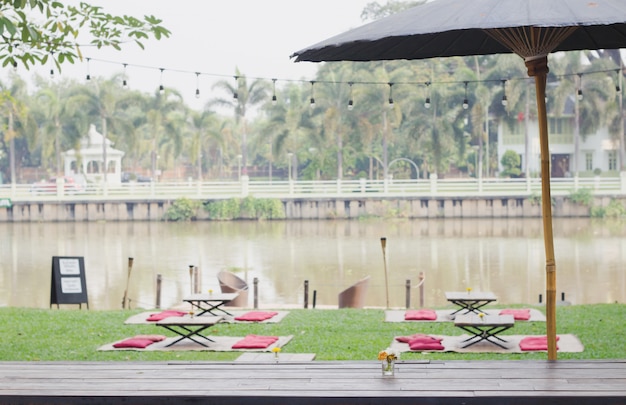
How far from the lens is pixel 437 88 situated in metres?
47.9

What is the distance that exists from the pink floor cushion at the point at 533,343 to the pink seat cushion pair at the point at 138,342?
3.62 metres

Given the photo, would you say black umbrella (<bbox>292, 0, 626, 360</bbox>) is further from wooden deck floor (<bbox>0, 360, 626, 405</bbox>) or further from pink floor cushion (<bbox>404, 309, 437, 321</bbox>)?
pink floor cushion (<bbox>404, 309, 437, 321</bbox>)

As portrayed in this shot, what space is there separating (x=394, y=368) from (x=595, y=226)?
36.0 m

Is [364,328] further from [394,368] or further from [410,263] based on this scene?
[410,263]

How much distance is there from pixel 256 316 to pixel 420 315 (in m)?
2.00

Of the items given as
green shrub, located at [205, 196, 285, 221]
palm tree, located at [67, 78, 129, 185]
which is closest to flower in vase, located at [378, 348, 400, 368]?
green shrub, located at [205, 196, 285, 221]

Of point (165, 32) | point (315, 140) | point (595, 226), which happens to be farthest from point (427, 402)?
point (315, 140)

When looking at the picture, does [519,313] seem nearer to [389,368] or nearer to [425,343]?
[425,343]

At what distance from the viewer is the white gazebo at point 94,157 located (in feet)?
173

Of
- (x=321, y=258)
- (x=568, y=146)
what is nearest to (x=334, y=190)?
(x=568, y=146)

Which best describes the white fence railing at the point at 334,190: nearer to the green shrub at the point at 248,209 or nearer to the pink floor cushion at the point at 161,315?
the green shrub at the point at 248,209

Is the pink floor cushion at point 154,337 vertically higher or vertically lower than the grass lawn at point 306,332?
higher

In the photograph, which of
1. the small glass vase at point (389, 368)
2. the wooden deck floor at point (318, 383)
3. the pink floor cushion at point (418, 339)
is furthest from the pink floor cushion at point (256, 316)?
the small glass vase at point (389, 368)

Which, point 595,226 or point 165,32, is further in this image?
point 595,226
